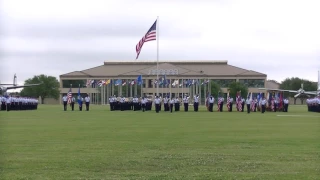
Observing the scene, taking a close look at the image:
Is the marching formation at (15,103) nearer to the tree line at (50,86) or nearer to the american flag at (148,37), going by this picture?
the american flag at (148,37)

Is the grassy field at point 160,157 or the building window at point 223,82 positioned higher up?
the building window at point 223,82

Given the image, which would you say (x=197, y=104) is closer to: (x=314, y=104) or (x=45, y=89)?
(x=314, y=104)

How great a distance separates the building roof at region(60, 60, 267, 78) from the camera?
139 metres

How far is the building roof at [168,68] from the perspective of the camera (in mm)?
139125

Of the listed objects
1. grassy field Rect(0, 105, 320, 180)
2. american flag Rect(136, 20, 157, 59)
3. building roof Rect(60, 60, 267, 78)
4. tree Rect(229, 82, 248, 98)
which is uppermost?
building roof Rect(60, 60, 267, 78)

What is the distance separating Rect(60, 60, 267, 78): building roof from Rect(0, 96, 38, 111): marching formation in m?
73.8

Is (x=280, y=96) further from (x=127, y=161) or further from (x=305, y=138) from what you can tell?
(x=127, y=161)

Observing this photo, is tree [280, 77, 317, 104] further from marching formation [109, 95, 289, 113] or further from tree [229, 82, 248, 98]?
marching formation [109, 95, 289, 113]

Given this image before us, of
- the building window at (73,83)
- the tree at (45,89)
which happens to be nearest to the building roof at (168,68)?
the building window at (73,83)

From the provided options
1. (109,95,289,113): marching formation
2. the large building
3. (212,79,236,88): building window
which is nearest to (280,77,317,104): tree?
the large building

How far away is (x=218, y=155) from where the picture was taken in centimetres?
1452

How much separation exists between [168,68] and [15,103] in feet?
269

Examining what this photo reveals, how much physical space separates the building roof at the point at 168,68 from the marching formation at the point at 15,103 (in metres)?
73.8

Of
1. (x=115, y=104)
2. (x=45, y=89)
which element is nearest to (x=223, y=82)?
(x=45, y=89)
